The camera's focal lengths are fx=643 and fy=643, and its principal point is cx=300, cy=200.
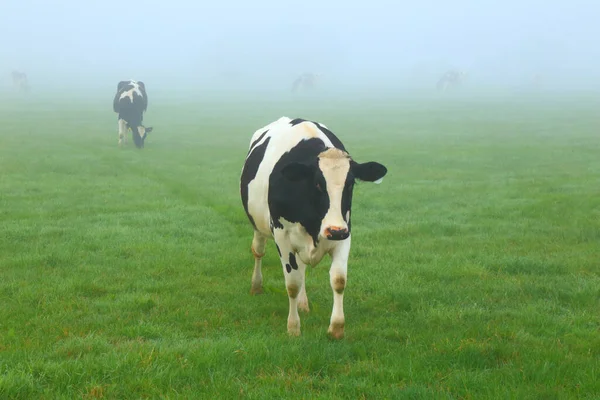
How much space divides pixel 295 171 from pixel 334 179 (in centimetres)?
43

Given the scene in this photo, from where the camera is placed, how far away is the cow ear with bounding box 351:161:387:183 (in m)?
6.96

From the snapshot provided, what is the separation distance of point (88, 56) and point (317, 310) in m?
202

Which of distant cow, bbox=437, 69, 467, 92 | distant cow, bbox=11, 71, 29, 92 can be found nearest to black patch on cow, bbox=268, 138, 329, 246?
distant cow, bbox=11, 71, 29, 92

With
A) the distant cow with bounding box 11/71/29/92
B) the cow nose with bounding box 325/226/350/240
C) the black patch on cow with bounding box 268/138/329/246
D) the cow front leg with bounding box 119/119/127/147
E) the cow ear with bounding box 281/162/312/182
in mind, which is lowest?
the cow front leg with bounding box 119/119/127/147

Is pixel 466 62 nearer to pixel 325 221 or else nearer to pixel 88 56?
pixel 88 56

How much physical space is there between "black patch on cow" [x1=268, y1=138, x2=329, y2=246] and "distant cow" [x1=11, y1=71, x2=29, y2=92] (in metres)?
71.3

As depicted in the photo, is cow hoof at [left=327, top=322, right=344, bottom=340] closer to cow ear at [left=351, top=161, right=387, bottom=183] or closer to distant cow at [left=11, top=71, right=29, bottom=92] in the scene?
cow ear at [left=351, top=161, right=387, bottom=183]

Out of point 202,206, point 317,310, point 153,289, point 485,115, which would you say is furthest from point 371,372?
point 485,115

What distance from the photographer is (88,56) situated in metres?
195

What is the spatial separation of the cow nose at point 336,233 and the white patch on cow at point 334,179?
0.13 ft

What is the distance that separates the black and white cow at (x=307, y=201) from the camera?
6.59 metres

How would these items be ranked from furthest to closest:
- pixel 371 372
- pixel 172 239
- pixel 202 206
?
pixel 202 206 < pixel 172 239 < pixel 371 372

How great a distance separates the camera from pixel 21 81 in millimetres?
71500

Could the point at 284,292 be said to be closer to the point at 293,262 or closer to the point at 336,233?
the point at 293,262
